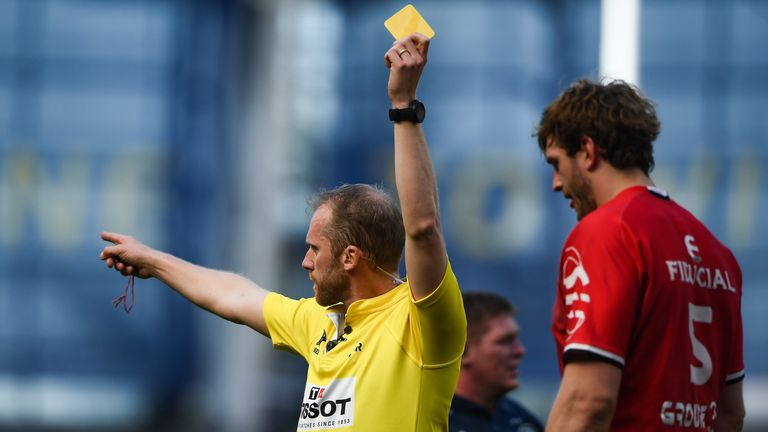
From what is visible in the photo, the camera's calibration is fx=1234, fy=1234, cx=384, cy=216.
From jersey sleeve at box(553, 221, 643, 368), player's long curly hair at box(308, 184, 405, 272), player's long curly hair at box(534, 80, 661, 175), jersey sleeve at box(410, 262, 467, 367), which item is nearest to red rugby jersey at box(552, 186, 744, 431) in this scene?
jersey sleeve at box(553, 221, 643, 368)

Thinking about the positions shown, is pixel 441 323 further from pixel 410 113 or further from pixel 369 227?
pixel 410 113

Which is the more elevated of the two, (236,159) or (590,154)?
(590,154)

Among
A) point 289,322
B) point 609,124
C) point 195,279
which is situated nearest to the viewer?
point 609,124

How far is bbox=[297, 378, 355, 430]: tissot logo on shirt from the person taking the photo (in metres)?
3.49

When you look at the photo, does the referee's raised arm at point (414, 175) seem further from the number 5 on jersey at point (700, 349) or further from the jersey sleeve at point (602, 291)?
the number 5 on jersey at point (700, 349)

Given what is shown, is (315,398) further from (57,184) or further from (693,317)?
(57,184)

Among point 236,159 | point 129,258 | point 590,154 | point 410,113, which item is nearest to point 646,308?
point 590,154

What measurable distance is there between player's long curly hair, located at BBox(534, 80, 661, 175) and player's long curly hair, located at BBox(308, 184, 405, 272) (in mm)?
529

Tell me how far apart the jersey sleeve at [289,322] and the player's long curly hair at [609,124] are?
0.98 metres

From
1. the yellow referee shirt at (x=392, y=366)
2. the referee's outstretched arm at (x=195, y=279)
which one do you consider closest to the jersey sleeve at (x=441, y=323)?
the yellow referee shirt at (x=392, y=366)

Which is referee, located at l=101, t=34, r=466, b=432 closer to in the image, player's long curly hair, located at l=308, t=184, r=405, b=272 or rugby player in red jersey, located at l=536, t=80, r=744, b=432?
player's long curly hair, located at l=308, t=184, r=405, b=272

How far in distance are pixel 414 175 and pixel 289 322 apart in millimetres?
902

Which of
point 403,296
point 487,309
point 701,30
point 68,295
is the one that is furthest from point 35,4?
point 403,296

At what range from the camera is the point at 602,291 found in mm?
3252
